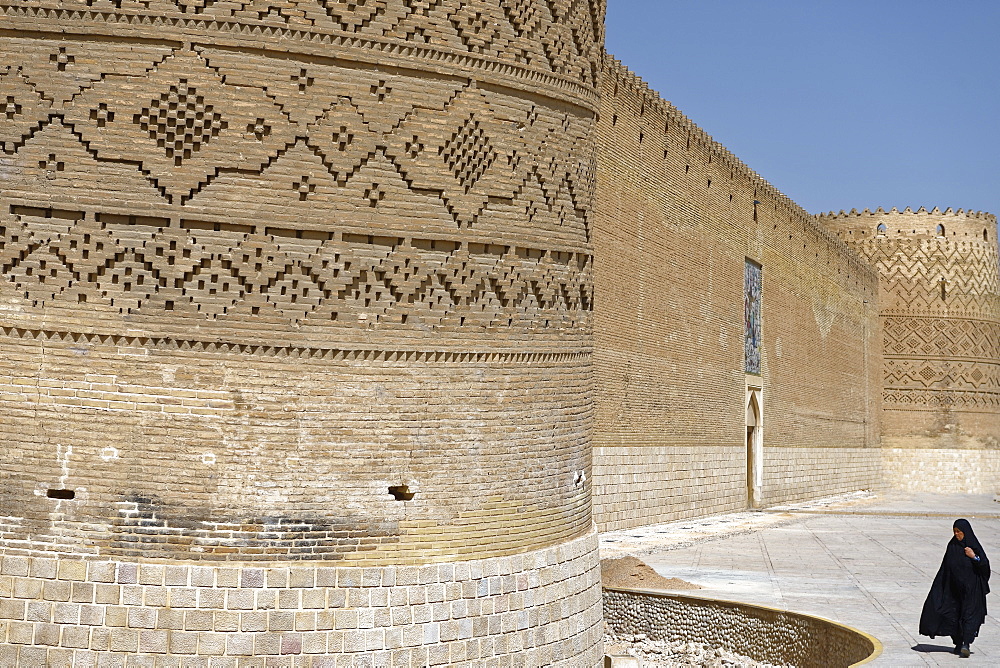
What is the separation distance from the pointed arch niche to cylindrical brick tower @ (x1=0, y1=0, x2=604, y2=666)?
12.9 metres

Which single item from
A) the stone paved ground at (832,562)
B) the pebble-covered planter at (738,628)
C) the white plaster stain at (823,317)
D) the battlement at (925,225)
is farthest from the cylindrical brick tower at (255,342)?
the battlement at (925,225)

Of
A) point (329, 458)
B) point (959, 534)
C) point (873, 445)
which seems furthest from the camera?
point (873, 445)

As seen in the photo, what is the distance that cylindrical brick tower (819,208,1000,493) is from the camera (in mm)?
27594

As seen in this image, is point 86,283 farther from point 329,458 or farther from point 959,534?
point 959,534

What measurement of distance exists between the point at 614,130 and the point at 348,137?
7.56 meters

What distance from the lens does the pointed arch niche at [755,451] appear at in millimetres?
19047

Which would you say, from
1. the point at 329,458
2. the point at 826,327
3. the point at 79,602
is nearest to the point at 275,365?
the point at 329,458

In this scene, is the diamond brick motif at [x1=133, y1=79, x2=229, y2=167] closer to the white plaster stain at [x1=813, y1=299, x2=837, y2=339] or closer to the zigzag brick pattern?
the white plaster stain at [x1=813, y1=299, x2=837, y2=339]

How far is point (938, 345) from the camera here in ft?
91.0

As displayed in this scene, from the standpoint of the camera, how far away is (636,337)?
553 inches

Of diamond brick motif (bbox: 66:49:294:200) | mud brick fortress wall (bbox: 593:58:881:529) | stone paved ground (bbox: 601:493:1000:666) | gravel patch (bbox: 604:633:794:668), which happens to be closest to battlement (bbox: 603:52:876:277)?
mud brick fortress wall (bbox: 593:58:881:529)

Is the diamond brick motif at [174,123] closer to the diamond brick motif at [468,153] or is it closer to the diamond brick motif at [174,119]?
the diamond brick motif at [174,119]

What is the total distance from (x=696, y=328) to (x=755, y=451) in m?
3.93

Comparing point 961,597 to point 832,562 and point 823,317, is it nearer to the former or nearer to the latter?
point 832,562
